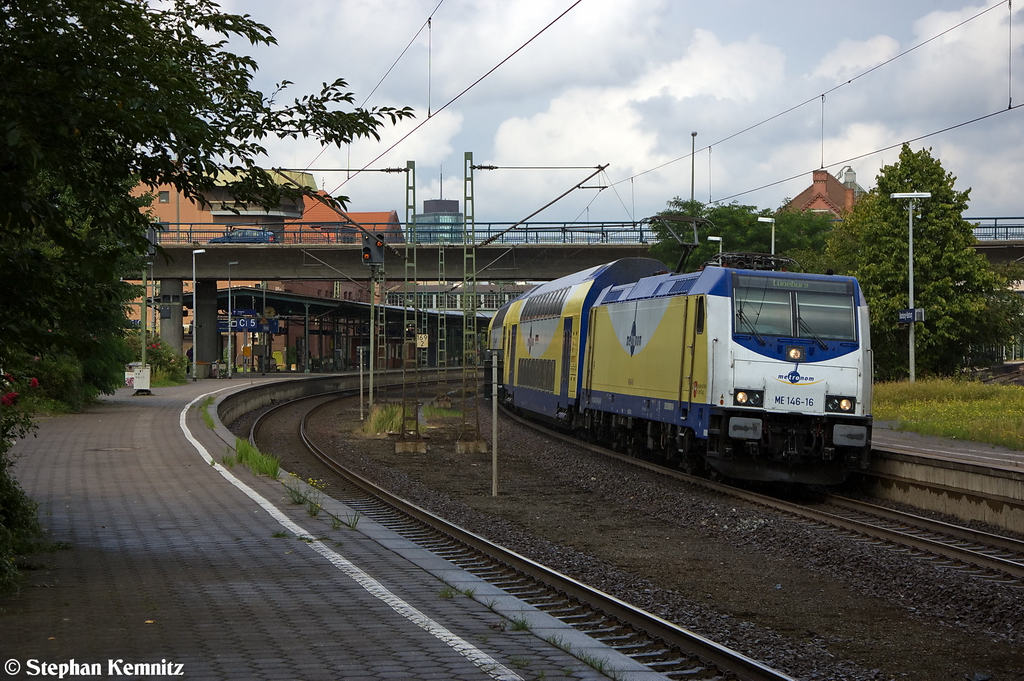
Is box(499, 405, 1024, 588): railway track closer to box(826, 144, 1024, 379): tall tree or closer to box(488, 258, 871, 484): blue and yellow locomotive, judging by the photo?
box(488, 258, 871, 484): blue and yellow locomotive

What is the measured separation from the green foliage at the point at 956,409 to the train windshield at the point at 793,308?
7080mm

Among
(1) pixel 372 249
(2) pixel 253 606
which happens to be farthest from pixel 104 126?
(1) pixel 372 249

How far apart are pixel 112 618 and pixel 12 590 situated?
3.66 feet

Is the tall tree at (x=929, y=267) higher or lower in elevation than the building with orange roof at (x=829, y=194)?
lower

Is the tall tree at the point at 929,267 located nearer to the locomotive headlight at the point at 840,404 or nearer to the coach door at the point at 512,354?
the coach door at the point at 512,354

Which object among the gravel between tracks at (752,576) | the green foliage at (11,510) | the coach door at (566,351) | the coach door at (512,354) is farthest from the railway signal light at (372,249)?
the green foliage at (11,510)

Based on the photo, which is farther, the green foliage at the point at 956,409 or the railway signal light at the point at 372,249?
the railway signal light at the point at 372,249

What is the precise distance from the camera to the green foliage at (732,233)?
4953 centimetres

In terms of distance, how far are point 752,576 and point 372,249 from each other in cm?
1972

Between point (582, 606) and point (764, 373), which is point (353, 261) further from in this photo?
point (582, 606)

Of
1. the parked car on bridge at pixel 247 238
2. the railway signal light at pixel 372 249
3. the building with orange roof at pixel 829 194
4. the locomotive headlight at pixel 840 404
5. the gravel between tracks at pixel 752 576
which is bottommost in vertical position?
the gravel between tracks at pixel 752 576

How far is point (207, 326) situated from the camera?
61188mm

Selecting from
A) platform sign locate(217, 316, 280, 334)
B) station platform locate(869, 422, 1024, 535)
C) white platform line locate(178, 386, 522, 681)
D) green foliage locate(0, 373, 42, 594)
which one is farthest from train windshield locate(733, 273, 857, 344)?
platform sign locate(217, 316, 280, 334)

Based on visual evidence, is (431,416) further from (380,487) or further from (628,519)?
(628,519)
